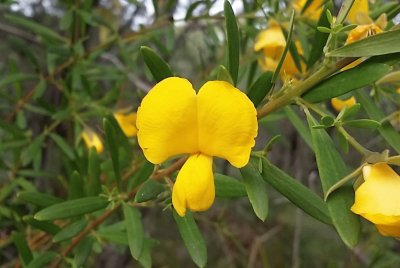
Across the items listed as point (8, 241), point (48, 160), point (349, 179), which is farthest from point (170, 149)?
point (48, 160)

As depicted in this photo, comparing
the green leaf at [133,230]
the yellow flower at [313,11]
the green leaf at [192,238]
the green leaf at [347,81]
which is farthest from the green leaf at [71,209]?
the yellow flower at [313,11]

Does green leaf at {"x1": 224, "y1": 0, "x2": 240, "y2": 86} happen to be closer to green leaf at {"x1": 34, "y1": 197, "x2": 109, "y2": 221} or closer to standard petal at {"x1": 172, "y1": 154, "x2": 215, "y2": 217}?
standard petal at {"x1": 172, "y1": 154, "x2": 215, "y2": 217}

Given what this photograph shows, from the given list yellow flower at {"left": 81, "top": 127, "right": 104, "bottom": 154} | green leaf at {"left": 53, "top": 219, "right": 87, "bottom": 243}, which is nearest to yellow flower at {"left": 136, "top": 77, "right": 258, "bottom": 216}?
green leaf at {"left": 53, "top": 219, "right": 87, "bottom": 243}

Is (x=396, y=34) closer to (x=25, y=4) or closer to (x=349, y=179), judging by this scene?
(x=349, y=179)

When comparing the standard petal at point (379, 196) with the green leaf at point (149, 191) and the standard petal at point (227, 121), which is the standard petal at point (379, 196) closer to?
the standard petal at point (227, 121)

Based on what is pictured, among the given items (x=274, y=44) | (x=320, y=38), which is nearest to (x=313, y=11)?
(x=274, y=44)

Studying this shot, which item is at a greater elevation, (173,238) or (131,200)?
(131,200)
